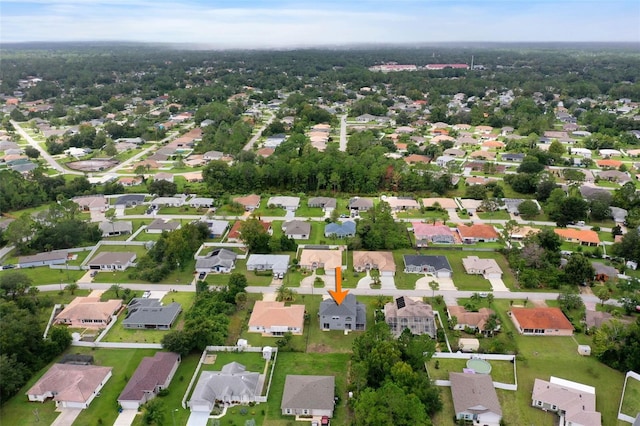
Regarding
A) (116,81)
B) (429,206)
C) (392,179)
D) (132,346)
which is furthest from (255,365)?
(116,81)

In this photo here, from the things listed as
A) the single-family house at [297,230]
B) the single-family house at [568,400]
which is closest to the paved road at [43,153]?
the single-family house at [297,230]

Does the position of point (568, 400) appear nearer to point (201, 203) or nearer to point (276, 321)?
point (276, 321)

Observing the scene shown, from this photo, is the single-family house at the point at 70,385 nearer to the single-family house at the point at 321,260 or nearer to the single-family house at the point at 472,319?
the single-family house at the point at 321,260

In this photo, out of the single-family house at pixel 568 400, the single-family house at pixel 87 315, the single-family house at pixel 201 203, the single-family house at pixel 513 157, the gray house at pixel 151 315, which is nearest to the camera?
the single-family house at pixel 568 400

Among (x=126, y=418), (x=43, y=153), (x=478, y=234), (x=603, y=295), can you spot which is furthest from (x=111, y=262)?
(x=43, y=153)

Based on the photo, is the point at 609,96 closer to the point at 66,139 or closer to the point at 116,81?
the point at 66,139

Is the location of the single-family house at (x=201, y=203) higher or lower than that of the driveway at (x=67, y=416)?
higher
